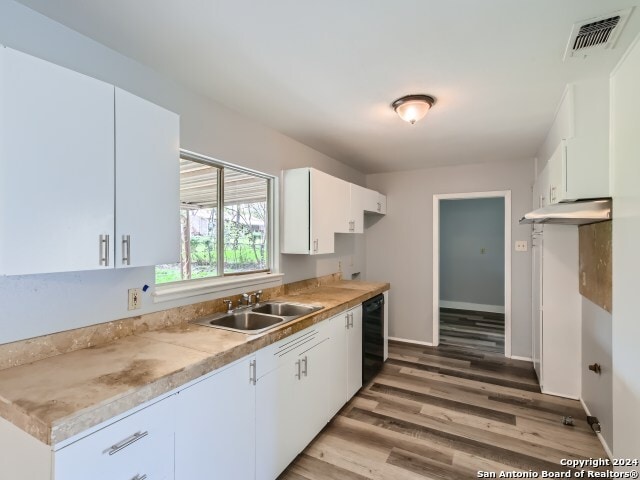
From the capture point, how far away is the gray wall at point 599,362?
7.04 ft

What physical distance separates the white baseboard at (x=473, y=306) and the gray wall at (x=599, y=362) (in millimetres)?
3606

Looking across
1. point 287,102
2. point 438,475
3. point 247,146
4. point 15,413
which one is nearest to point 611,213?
point 438,475

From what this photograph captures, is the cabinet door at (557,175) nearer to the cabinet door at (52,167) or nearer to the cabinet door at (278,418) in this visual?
the cabinet door at (278,418)

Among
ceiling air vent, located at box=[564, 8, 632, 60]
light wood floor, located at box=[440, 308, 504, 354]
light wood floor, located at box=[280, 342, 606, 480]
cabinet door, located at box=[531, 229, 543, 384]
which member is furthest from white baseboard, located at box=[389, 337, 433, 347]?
ceiling air vent, located at box=[564, 8, 632, 60]

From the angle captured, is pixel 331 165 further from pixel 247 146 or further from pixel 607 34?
pixel 607 34

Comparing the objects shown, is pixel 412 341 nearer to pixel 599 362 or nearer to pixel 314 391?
pixel 599 362

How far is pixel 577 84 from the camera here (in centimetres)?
200

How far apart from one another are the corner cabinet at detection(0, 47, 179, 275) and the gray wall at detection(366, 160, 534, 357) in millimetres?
3464

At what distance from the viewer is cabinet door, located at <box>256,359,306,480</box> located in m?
1.77

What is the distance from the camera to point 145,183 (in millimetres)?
1555

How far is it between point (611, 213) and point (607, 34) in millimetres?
950

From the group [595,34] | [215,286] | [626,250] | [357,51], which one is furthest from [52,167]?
[626,250]

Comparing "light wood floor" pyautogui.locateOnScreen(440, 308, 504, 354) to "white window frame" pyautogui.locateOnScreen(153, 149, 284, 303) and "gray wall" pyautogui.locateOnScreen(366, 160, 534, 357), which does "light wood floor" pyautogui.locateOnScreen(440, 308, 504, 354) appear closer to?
"gray wall" pyautogui.locateOnScreen(366, 160, 534, 357)

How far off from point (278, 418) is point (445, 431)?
139 centimetres
